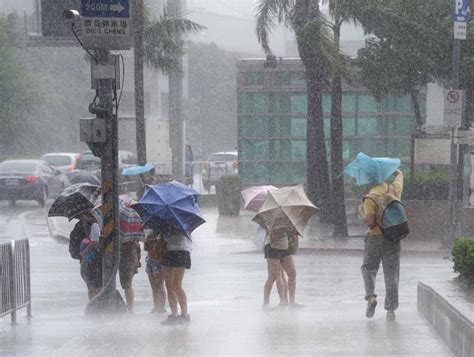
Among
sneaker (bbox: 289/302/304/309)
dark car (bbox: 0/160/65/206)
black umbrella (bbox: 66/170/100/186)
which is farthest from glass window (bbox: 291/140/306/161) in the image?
sneaker (bbox: 289/302/304/309)

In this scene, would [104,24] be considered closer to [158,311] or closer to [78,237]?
[78,237]

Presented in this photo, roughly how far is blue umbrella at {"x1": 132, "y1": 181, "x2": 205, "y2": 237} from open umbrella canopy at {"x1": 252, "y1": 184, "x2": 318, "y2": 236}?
1.57 m

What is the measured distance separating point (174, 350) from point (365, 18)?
55.0 ft

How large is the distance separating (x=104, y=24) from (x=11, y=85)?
4622 cm

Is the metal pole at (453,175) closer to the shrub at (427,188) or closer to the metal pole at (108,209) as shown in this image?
the shrub at (427,188)

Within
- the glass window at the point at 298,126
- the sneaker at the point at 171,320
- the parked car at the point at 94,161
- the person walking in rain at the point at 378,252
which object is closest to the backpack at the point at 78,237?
the sneaker at the point at 171,320

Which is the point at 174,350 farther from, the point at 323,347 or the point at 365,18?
the point at 365,18

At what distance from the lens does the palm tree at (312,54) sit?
2505 cm

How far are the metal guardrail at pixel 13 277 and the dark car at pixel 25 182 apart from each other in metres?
22.0

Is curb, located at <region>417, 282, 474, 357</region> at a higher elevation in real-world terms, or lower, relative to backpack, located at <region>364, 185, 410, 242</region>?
lower

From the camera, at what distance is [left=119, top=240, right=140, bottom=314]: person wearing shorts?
45.2 ft

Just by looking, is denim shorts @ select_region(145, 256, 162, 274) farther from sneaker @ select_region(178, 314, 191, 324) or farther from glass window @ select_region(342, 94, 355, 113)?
glass window @ select_region(342, 94, 355, 113)

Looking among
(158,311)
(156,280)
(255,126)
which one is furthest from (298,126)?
(156,280)

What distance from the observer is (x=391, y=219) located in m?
11.7
